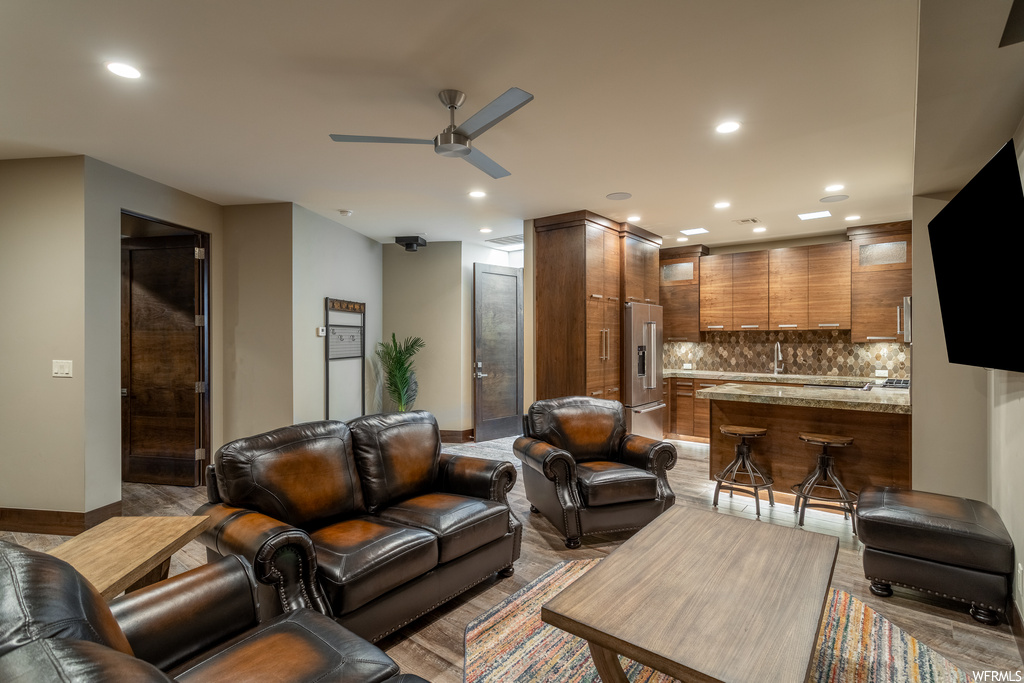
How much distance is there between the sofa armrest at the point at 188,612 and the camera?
1.41m

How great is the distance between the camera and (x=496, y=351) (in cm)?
692

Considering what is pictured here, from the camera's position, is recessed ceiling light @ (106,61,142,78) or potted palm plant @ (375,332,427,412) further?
potted palm plant @ (375,332,427,412)

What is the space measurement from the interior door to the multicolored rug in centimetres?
423

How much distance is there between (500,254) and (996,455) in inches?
234

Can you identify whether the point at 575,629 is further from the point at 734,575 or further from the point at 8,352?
the point at 8,352

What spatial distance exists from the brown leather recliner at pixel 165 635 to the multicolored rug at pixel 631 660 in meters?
0.82

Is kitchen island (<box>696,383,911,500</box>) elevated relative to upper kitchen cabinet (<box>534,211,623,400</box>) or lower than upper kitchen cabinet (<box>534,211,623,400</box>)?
lower

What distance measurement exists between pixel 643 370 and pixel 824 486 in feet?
7.47

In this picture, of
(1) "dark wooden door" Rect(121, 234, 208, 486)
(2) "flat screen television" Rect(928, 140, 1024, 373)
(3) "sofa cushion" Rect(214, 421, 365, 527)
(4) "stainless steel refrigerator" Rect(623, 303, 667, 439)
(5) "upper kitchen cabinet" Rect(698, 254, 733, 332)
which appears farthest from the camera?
(5) "upper kitchen cabinet" Rect(698, 254, 733, 332)

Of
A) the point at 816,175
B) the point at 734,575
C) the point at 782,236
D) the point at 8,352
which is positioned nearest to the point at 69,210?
the point at 8,352

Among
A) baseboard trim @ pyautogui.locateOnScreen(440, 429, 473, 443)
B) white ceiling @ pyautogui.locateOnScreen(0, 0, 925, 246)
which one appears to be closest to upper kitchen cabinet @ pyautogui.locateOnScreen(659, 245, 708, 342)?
white ceiling @ pyautogui.locateOnScreen(0, 0, 925, 246)

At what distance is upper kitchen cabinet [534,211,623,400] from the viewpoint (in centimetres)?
516

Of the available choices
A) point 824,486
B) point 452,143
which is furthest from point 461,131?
point 824,486

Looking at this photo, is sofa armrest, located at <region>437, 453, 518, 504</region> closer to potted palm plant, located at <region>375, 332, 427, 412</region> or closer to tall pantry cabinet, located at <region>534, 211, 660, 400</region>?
tall pantry cabinet, located at <region>534, 211, 660, 400</region>
